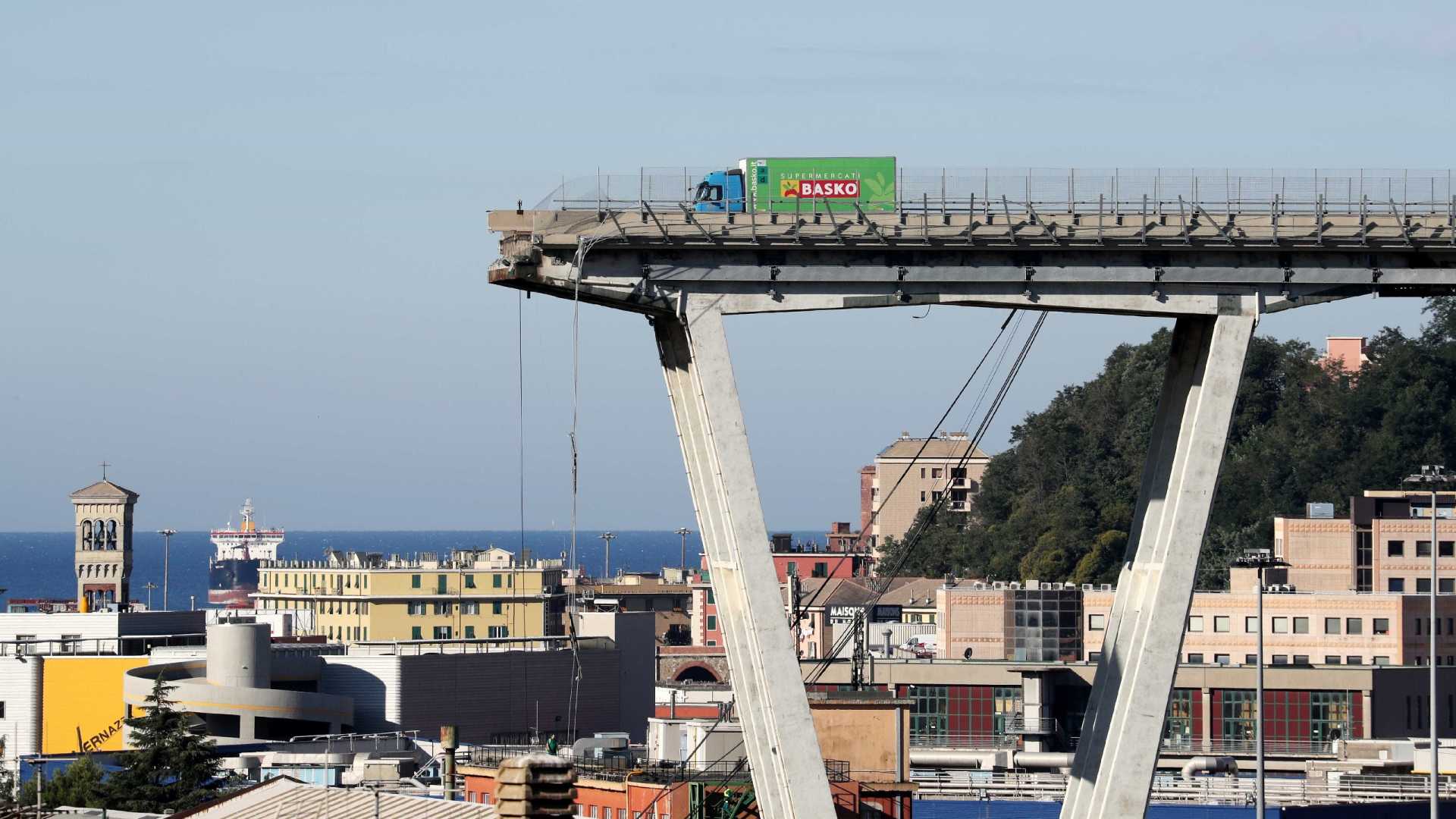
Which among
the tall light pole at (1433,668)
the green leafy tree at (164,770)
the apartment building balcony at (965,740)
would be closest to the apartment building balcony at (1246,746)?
the apartment building balcony at (965,740)

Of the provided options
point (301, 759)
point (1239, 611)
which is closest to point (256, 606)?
point (1239, 611)

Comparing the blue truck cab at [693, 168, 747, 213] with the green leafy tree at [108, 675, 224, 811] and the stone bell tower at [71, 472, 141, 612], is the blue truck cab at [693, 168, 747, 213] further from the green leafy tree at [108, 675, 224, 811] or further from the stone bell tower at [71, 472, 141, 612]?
the stone bell tower at [71, 472, 141, 612]

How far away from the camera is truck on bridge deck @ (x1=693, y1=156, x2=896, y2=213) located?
42500mm

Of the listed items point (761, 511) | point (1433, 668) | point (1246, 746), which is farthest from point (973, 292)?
point (1246, 746)

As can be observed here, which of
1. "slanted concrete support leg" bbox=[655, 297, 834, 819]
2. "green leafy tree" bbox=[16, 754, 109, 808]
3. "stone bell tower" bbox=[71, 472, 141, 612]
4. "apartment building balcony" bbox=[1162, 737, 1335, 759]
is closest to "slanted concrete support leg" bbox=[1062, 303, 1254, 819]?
"slanted concrete support leg" bbox=[655, 297, 834, 819]

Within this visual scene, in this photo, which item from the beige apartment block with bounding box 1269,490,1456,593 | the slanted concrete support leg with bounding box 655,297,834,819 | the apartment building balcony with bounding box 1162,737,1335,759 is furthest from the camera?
the beige apartment block with bounding box 1269,490,1456,593

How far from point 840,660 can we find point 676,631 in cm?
8323

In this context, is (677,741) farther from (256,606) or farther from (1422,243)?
(256,606)

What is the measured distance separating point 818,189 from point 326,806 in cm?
1294

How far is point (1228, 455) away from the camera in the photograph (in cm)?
16425

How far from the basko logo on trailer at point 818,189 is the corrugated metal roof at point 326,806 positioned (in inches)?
440

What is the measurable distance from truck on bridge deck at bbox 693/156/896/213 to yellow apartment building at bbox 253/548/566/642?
114 m

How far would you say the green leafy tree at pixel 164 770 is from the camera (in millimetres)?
69688

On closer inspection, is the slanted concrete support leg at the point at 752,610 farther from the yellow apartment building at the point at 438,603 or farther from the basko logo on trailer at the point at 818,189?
the yellow apartment building at the point at 438,603
